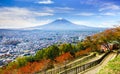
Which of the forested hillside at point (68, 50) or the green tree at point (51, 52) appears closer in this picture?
the forested hillside at point (68, 50)

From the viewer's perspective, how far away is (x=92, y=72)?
1427 centimetres

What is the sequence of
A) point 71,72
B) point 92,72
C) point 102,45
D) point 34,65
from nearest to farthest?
point 71,72
point 92,72
point 34,65
point 102,45

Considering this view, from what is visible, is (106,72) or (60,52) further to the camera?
(60,52)

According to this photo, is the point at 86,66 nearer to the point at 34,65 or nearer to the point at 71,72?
the point at 71,72

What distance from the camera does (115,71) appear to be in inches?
356

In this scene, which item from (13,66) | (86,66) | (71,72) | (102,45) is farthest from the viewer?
(102,45)

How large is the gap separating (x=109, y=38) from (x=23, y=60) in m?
11.1

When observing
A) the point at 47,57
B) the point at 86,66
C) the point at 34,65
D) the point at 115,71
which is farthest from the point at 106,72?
the point at 47,57

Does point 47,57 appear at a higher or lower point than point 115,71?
lower

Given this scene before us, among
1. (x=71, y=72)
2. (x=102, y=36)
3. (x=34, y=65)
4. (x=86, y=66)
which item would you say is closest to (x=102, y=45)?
(x=102, y=36)

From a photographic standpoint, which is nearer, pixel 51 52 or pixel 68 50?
pixel 51 52

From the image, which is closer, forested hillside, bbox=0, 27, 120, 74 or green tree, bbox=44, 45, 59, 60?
forested hillside, bbox=0, 27, 120, 74

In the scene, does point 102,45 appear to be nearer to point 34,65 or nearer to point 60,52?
point 60,52

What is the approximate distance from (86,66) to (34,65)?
11068 mm
